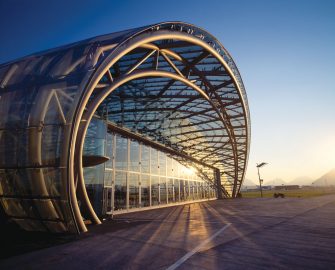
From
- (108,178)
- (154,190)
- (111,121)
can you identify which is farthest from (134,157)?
(154,190)

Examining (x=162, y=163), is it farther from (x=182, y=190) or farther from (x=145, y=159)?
(x=182, y=190)

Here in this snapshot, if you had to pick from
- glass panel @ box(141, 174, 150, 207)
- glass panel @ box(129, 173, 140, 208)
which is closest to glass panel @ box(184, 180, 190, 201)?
glass panel @ box(141, 174, 150, 207)

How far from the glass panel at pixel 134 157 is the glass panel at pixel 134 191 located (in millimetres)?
657

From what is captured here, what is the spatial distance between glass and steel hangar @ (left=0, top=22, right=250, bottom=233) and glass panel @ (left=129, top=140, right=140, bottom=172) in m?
0.17

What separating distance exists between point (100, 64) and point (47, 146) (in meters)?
4.17

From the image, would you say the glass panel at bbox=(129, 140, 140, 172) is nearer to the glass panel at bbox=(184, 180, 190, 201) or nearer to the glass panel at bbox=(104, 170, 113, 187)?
the glass panel at bbox=(104, 170, 113, 187)

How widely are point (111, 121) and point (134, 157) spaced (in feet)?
14.1

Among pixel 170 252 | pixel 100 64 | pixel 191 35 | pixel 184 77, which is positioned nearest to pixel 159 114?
pixel 184 77

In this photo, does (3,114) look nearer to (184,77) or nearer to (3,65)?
(3,65)

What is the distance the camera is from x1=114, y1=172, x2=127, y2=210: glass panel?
57.0 feet

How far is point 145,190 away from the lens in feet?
71.3

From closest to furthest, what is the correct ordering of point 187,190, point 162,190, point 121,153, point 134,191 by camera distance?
point 121,153
point 134,191
point 162,190
point 187,190

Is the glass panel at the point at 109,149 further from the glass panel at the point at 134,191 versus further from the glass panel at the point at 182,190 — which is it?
the glass panel at the point at 182,190

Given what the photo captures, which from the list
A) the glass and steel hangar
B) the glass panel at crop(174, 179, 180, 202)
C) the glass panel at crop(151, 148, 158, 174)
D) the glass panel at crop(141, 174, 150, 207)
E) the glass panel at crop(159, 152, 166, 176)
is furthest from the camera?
the glass panel at crop(174, 179, 180, 202)
